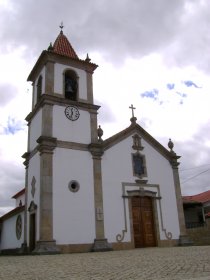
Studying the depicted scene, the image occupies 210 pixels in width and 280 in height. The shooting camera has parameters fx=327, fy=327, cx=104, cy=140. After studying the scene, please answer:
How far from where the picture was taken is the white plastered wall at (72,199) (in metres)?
17.8

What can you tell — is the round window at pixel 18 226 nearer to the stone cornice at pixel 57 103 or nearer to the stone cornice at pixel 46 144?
the stone cornice at pixel 46 144

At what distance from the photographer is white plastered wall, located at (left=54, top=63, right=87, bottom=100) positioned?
69.1 feet

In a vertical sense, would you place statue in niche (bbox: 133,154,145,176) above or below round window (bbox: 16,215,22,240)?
above

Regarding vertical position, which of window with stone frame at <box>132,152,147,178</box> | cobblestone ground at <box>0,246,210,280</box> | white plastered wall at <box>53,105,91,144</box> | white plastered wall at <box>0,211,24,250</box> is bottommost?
cobblestone ground at <box>0,246,210,280</box>

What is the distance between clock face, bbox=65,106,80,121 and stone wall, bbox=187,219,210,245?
11.0 m

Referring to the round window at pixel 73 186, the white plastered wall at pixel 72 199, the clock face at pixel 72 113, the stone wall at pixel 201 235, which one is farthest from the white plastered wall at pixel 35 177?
the stone wall at pixel 201 235

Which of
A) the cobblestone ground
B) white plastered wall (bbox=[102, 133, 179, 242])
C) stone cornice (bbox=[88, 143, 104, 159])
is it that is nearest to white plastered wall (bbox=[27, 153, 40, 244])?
stone cornice (bbox=[88, 143, 104, 159])

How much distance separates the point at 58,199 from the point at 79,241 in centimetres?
257

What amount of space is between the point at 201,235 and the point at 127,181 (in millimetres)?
6598

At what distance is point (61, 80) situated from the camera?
70.1 feet

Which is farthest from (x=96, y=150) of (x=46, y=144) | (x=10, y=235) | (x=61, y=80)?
(x=10, y=235)

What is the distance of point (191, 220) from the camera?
98.9 ft

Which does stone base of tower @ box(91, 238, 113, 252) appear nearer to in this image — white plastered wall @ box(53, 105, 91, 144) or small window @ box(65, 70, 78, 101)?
white plastered wall @ box(53, 105, 91, 144)

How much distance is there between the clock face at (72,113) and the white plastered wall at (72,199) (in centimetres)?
228
